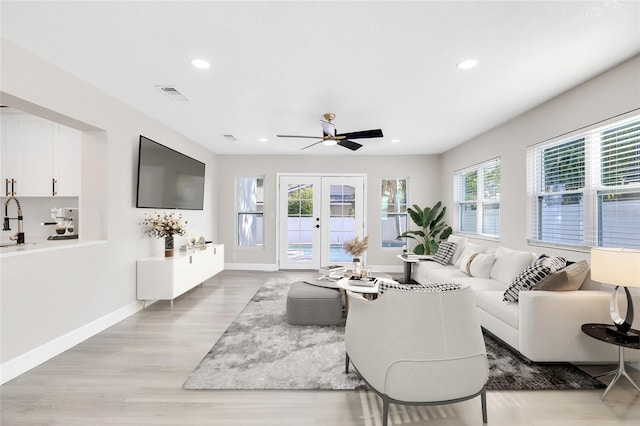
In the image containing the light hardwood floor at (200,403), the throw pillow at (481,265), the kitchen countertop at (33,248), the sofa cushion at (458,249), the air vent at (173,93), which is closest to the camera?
the light hardwood floor at (200,403)

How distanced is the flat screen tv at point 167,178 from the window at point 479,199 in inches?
189

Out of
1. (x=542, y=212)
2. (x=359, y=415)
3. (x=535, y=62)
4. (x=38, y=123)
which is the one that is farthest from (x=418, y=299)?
(x=38, y=123)

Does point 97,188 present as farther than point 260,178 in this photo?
No

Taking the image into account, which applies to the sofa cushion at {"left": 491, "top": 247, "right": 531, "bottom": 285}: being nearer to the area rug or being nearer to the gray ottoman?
the area rug

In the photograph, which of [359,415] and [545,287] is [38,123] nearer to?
[359,415]

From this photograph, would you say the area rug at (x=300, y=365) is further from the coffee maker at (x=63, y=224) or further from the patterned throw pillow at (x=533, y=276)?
the coffee maker at (x=63, y=224)

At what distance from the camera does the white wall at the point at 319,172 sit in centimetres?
671

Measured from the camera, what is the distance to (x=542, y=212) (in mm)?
3705

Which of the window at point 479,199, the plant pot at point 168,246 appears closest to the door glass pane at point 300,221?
the plant pot at point 168,246

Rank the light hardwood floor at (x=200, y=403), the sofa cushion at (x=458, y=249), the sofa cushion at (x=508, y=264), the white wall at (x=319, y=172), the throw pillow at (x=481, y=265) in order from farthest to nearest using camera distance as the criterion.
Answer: the white wall at (x=319, y=172)
the sofa cushion at (x=458, y=249)
the throw pillow at (x=481, y=265)
the sofa cushion at (x=508, y=264)
the light hardwood floor at (x=200, y=403)

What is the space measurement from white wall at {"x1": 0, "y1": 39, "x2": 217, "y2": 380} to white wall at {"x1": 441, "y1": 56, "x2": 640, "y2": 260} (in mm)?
4896

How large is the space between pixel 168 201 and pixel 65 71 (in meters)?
2.04

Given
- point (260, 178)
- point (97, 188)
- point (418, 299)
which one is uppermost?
point (260, 178)

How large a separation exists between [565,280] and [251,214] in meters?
5.62
